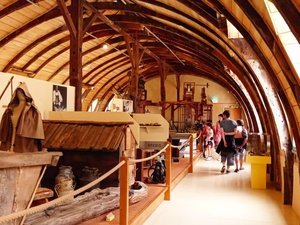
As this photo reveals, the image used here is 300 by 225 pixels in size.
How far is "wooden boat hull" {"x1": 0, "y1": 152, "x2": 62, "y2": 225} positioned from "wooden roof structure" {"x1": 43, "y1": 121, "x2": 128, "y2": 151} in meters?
2.58

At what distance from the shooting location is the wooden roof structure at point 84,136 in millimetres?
5727

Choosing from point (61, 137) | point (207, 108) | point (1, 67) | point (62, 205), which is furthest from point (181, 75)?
point (62, 205)

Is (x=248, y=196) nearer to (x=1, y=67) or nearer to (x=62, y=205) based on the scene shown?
(x=62, y=205)

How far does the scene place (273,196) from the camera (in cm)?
712

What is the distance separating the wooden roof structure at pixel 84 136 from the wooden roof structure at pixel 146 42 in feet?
4.12

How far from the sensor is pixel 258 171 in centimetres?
793

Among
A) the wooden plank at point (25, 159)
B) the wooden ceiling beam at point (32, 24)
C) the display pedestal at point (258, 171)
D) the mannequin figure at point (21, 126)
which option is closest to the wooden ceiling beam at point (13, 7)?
the wooden ceiling beam at point (32, 24)

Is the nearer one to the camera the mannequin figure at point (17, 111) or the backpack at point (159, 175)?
the mannequin figure at point (17, 111)

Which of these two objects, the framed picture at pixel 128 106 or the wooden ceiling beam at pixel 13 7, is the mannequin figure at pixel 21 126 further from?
the framed picture at pixel 128 106

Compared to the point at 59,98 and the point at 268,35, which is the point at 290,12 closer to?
the point at 268,35

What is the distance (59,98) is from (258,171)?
4.42m

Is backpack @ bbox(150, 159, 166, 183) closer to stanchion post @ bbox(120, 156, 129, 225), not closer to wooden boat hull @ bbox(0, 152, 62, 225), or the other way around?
stanchion post @ bbox(120, 156, 129, 225)

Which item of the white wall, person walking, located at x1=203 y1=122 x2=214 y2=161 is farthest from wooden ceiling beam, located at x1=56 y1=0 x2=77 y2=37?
person walking, located at x1=203 y1=122 x2=214 y2=161

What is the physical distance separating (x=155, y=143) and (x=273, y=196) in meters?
2.59
